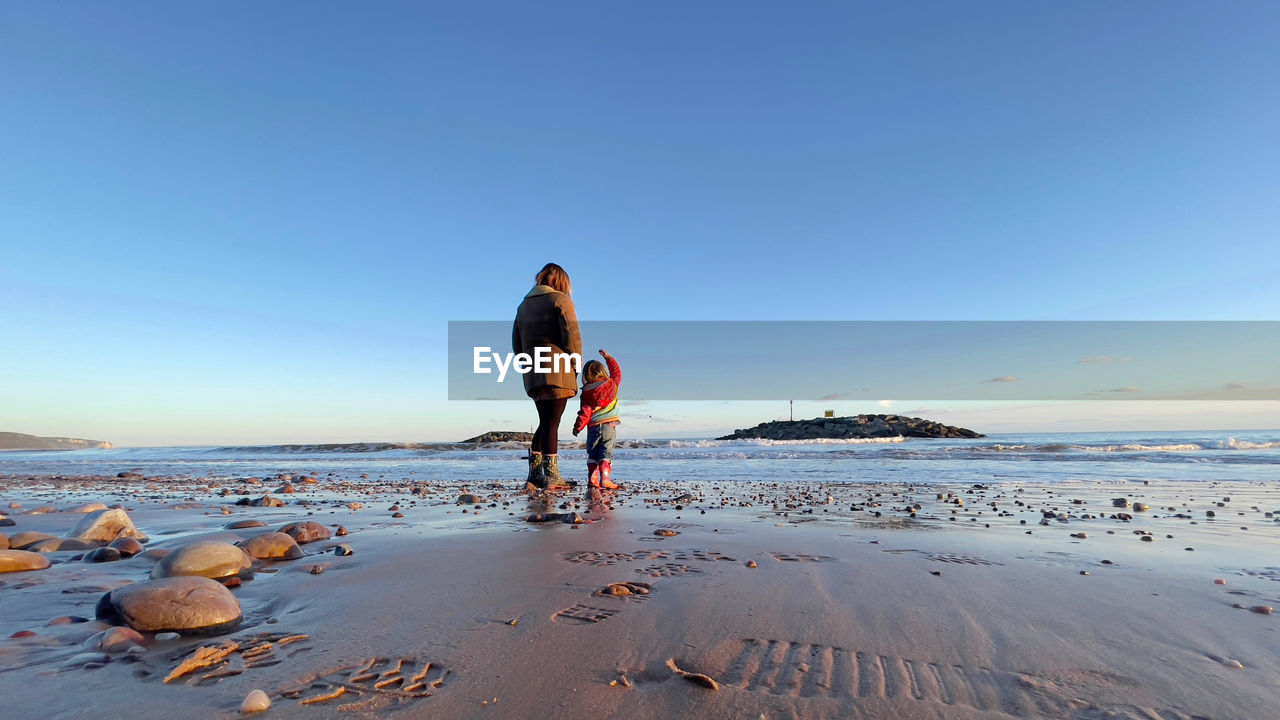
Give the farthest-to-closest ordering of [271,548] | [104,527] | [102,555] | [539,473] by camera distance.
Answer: [539,473] < [104,527] < [271,548] < [102,555]

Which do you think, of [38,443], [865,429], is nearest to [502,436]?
[865,429]

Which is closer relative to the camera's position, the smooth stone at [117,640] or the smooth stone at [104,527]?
the smooth stone at [117,640]

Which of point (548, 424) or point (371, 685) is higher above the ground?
point (548, 424)

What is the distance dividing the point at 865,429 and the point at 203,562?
155 ft

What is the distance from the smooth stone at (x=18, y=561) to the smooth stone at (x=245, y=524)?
4.72 feet

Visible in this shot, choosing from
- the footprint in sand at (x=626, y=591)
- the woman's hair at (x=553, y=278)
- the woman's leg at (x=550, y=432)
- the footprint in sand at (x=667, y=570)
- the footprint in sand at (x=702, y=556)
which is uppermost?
the woman's hair at (x=553, y=278)

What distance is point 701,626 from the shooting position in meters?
2.21

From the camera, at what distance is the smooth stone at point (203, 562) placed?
9.74ft

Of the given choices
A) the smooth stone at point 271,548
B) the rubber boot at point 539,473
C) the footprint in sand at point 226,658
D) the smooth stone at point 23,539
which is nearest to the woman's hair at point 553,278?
the rubber boot at point 539,473

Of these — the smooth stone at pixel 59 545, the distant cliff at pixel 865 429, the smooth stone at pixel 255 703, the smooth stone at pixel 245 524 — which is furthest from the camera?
the distant cliff at pixel 865 429

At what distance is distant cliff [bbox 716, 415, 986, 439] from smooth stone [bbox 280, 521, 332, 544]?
4353 centimetres

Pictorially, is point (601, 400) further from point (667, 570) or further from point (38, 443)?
point (38, 443)

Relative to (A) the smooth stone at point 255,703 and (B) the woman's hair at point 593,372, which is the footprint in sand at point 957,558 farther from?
(B) the woman's hair at point 593,372

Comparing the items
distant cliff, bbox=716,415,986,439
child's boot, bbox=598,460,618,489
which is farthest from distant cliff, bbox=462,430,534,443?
Result: child's boot, bbox=598,460,618,489
